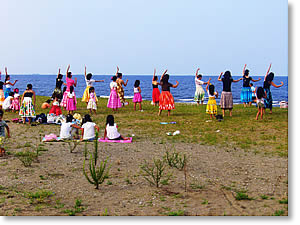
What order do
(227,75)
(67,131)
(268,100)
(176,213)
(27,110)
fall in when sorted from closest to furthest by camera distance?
(176,213) < (67,131) < (27,110) < (227,75) < (268,100)

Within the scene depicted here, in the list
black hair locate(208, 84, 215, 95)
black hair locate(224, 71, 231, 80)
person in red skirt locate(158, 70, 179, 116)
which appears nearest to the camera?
black hair locate(208, 84, 215, 95)

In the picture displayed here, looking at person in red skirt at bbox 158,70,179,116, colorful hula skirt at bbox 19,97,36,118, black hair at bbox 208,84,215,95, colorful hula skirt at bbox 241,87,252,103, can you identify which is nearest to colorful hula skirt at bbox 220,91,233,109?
black hair at bbox 208,84,215,95

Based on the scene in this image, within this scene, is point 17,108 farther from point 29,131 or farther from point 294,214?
point 294,214

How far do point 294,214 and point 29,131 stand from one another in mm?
10731

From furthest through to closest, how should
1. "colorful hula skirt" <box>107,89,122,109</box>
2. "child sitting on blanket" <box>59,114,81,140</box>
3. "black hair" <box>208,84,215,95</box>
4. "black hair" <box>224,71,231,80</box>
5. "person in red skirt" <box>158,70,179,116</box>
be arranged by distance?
"colorful hula skirt" <box>107,89,122,109</box> < "person in red skirt" <box>158,70,179,116</box> < "black hair" <box>224,71,231,80</box> < "black hair" <box>208,84,215,95</box> < "child sitting on blanket" <box>59,114,81,140</box>

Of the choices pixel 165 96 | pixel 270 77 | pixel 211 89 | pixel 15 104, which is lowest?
pixel 15 104

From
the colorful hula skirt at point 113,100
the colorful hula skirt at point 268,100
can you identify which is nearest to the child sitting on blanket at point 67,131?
the colorful hula skirt at point 113,100

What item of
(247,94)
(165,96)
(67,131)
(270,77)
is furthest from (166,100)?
(67,131)

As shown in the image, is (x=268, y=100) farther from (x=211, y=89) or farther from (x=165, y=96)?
(x=165, y=96)

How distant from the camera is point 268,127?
14508mm

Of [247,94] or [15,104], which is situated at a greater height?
[247,94]

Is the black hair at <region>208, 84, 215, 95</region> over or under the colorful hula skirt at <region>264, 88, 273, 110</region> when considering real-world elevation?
over

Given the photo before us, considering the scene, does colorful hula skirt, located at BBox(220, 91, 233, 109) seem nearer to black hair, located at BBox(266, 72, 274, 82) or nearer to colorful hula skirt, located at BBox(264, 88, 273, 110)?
black hair, located at BBox(266, 72, 274, 82)
